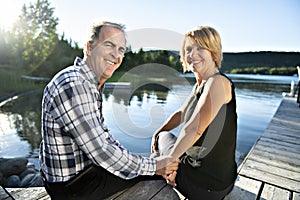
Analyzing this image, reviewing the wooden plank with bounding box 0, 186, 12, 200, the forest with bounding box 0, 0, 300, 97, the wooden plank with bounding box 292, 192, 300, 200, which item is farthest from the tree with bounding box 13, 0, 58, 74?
the wooden plank with bounding box 292, 192, 300, 200

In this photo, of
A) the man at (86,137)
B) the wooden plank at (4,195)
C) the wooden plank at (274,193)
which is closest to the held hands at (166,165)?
the man at (86,137)

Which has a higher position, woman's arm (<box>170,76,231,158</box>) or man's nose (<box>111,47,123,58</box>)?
man's nose (<box>111,47,123,58</box>)

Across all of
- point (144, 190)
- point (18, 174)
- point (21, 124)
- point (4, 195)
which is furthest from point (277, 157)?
point (21, 124)

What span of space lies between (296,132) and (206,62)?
3.66 m

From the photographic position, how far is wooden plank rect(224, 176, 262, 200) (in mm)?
1563

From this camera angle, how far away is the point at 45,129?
0.97 meters

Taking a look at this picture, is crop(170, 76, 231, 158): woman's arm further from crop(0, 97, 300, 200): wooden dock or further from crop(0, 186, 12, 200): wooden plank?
crop(0, 186, 12, 200): wooden plank

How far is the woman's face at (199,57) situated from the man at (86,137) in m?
0.42

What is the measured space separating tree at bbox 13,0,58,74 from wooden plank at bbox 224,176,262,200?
910 inches

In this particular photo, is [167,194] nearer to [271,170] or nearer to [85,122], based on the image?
[85,122]

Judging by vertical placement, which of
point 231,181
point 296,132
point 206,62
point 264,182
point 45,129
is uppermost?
point 206,62

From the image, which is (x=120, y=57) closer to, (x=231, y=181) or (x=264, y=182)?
(x=231, y=181)

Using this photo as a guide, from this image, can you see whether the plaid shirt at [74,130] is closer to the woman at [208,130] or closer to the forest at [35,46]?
the woman at [208,130]

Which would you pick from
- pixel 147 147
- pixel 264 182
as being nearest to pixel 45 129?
pixel 264 182
